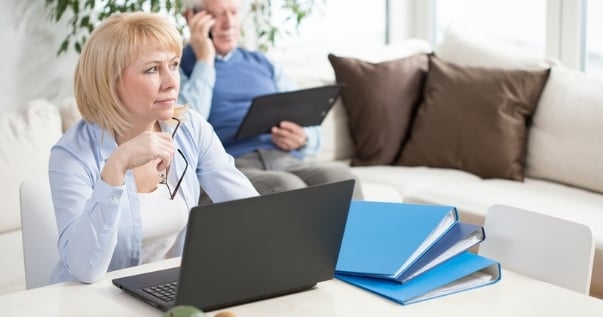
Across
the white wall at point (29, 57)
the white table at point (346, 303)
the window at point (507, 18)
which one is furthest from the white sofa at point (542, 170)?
the white table at point (346, 303)

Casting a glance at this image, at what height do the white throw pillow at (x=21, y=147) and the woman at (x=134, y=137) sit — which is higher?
the woman at (x=134, y=137)

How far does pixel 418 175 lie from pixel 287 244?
85.6 inches

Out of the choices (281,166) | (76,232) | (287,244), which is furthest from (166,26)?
(281,166)

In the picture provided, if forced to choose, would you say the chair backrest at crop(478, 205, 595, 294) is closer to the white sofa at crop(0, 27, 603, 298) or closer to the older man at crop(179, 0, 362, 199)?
the white sofa at crop(0, 27, 603, 298)

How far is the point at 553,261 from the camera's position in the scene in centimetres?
208

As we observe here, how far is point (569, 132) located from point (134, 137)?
199cm

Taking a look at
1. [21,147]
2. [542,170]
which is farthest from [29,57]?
[542,170]

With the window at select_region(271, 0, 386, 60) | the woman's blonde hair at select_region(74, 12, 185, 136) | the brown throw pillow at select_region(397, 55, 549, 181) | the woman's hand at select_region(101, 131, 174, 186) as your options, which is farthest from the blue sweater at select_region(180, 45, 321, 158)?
the woman's hand at select_region(101, 131, 174, 186)

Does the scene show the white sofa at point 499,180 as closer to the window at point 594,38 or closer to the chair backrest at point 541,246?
the window at point 594,38

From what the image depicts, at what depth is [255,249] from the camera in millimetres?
1756

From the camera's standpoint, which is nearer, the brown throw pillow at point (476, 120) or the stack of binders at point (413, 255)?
the stack of binders at point (413, 255)

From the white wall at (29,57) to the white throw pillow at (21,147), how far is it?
0.28 meters

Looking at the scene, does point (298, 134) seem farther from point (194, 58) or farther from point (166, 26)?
point (166, 26)

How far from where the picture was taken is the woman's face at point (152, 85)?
2.25 metres
